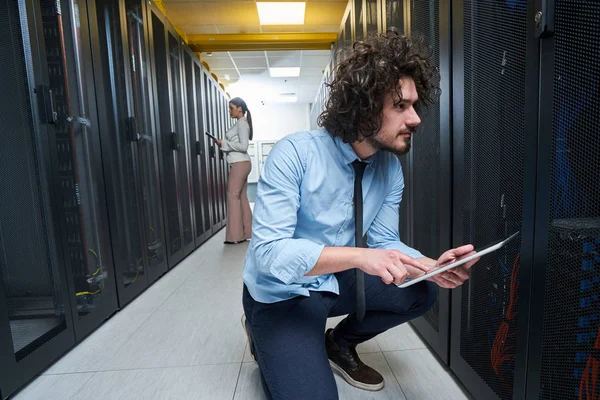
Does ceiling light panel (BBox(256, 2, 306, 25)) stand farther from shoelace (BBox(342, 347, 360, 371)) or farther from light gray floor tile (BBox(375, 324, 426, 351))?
shoelace (BBox(342, 347, 360, 371))

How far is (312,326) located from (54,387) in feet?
3.33

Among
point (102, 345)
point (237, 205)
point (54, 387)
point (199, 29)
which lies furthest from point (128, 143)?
point (199, 29)

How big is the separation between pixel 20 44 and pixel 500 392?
199cm

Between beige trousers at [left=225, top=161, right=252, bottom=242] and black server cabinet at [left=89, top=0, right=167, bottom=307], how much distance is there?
1.14 m

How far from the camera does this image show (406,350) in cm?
145

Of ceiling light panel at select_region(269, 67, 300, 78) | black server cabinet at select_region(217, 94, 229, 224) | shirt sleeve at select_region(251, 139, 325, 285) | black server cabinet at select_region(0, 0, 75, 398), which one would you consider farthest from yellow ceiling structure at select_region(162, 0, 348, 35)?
shirt sleeve at select_region(251, 139, 325, 285)

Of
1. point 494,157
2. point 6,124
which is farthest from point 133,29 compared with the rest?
point 494,157

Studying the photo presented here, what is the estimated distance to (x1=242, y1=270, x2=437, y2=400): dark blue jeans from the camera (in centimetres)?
92

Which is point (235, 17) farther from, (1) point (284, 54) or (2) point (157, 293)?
(2) point (157, 293)

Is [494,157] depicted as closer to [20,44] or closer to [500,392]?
[500,392]

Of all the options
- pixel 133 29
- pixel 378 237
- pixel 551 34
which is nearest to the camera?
pixel 551 34

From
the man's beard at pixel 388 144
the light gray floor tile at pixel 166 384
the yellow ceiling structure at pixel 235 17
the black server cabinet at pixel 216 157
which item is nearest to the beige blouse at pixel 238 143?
the black server cabinet at pixel 216 157

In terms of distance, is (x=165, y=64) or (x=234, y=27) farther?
(x=234, y=27)

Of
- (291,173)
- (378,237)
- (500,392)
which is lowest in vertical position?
(500,392)
